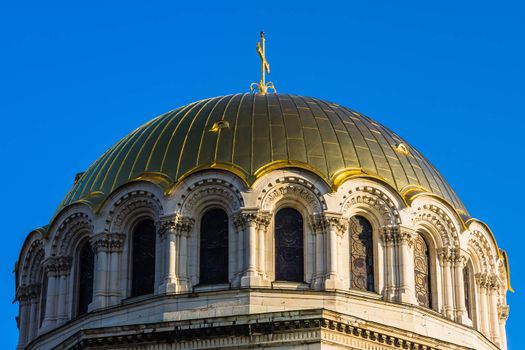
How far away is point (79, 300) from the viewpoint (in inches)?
2115

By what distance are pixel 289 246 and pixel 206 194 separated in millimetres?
2856

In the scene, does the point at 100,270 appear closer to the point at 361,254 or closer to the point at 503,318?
the point at 361,254

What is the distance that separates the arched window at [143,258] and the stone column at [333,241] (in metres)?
5.16

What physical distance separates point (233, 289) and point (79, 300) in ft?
18.6

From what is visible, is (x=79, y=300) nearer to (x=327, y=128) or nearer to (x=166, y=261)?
(x=166, y=261)

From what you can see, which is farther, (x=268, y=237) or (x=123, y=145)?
(x=123, y=145)

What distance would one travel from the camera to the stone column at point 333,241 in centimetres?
5078

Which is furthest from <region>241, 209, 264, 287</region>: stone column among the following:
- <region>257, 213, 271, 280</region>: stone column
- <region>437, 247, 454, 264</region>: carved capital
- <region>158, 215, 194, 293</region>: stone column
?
<region>437, 247, 454, 264</region>: carved capital

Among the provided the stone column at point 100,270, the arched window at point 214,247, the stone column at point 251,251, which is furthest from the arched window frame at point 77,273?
the stone column at point 251,251

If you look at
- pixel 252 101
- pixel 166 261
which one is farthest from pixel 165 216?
pixel 252 101

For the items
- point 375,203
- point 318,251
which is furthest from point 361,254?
point 375,203

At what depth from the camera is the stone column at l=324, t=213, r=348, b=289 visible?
50.8 metres

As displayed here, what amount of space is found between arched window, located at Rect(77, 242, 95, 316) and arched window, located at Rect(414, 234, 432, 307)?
31.4 feet

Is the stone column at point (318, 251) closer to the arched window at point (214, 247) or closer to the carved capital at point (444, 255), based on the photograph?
the arched window at point (214, 247)
